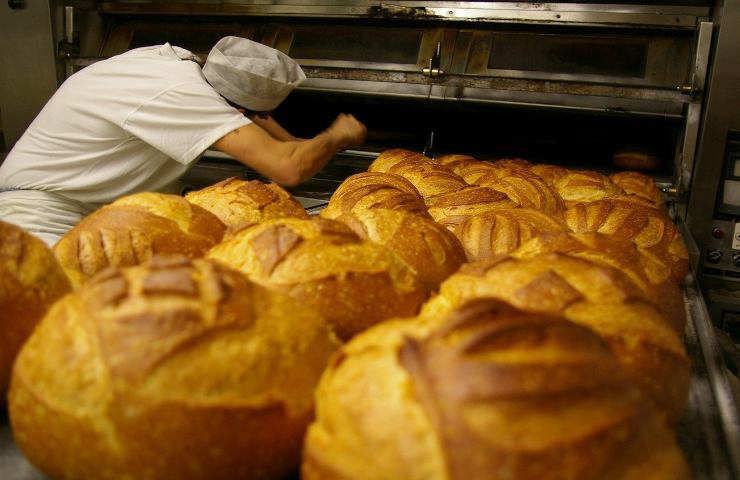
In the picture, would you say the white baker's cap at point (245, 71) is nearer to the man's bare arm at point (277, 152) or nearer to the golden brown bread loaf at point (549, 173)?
the man's bare arm at point (277, 152)

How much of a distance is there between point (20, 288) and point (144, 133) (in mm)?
1810

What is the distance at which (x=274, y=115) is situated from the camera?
14.8ft

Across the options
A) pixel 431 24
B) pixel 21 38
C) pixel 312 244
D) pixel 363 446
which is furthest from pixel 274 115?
pixel 363 446

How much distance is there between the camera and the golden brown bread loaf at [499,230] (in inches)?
68.6

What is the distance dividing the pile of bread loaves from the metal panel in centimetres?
381

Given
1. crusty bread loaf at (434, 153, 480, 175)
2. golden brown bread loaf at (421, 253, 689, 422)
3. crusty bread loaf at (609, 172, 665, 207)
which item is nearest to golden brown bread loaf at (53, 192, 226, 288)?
golden brown bread loaf at (421, 253, 689, 422)

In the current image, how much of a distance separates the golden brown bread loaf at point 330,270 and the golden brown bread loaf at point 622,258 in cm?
29

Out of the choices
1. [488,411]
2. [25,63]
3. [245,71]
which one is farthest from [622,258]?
[25,63]

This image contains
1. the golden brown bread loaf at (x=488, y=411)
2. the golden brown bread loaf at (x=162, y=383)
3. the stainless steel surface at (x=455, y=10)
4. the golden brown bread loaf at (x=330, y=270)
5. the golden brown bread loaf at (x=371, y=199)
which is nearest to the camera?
the golden brown bread loaf at (x=488, y=411)

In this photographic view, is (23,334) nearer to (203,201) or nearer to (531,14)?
(203,201)

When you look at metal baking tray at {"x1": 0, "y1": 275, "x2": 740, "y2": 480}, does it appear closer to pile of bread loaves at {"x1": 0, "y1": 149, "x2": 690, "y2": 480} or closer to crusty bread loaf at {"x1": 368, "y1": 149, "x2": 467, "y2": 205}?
pile of bread loaves at {"x1": 0, "y1": 149, "x2": 690, "y2": 480}

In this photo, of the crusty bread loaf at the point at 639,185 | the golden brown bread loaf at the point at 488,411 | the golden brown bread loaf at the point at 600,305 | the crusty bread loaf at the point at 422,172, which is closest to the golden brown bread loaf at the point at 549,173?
the crusty bread loaf at the point at 639,185

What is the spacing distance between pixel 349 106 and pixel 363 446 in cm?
372

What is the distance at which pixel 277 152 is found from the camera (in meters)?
2.77
